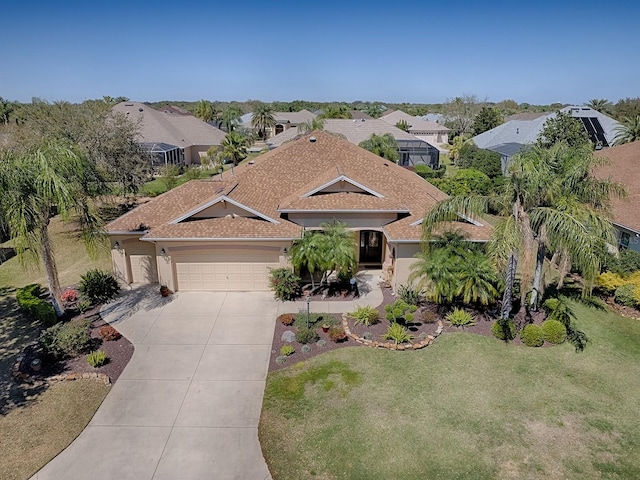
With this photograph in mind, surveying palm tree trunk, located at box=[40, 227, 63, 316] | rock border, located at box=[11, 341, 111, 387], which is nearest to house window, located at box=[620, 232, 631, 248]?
rock border, located at box=[11, 341, 111, 387]

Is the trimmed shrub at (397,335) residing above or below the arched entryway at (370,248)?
below

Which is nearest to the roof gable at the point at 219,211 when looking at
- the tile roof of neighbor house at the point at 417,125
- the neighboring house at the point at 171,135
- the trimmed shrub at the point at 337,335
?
the trimmed shrub at the point at 337,335

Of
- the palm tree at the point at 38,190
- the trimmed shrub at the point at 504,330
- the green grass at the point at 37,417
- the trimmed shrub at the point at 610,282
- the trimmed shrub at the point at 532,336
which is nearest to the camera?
the green grass at the point at 37,417

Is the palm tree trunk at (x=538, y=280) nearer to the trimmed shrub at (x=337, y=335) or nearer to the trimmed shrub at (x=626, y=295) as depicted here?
the trimmed shrub at (x=626, y=295)

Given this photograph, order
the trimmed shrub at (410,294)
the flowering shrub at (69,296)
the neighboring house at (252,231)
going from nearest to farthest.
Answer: the trimmed shrub at (410,294) < the flowering shrub at (69,296) < the neighboring house at (252,231)

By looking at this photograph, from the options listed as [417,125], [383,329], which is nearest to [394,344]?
[383,329]

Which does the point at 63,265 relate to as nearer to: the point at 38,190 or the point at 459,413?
the point at 38,190

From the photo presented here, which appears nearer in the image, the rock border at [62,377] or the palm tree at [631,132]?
the rock border at [62,377]

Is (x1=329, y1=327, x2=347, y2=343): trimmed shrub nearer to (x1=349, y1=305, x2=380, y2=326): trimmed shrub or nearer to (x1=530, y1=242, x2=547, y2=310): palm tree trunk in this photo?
(x1=349, y1=305, x2=380, y2=326): trimmed shrub
